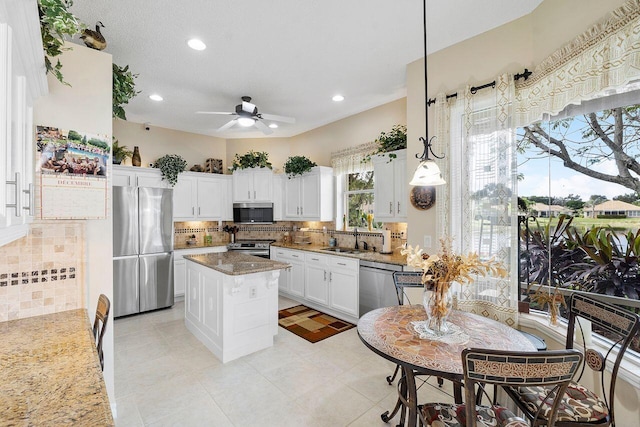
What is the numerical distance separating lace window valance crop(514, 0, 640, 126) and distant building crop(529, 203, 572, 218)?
2.20ft

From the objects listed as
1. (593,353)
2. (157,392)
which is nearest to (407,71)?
(593,353)

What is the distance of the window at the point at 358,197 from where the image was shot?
475 centimetres

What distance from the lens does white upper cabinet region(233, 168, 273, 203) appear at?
5.60m

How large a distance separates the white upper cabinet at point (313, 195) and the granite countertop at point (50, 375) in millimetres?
3635

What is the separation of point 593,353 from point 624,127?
54.6 inches

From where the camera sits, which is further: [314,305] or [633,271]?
[314,305]

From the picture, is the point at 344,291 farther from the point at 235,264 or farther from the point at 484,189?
the point at 484,189

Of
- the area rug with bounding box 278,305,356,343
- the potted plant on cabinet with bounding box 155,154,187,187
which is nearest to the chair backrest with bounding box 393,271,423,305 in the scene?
the area rug with bounding box 278,305,356,343

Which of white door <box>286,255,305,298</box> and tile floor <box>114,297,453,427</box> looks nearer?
tile floor <box>114,297,453,427</box>

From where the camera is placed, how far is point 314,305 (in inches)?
180

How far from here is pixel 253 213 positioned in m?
5.72

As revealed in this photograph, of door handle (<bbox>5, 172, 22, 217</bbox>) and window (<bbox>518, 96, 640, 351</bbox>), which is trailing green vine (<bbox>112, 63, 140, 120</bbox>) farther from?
window (<bbox>518, 96, 640, 351</bbox>)

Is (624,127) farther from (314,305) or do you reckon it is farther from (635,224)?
(314,305)

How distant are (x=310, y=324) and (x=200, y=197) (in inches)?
120
